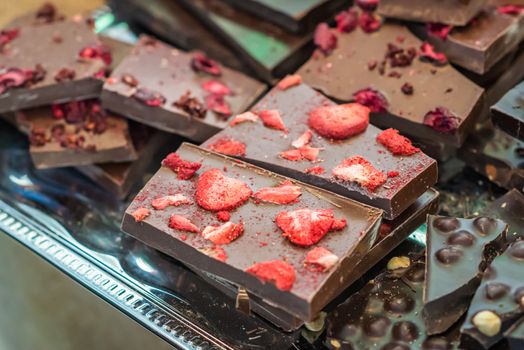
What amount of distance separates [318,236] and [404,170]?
1.33ft

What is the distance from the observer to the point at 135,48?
3.01 meters

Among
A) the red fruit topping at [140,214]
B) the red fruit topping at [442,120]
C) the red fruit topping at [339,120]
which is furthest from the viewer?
the red fruit topping at [442,120]

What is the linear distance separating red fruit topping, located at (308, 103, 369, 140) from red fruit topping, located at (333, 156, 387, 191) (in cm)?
14

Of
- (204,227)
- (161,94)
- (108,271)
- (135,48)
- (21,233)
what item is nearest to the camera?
(204,227)

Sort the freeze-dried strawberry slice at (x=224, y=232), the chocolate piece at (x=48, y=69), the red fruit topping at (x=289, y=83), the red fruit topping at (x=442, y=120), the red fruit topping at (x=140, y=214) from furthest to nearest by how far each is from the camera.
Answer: the chocolate piece at (x=48, y=69)
the red fruit topping at (x=289, y=83)
the red fruit topping at (x=442, y=120)
the red fruit topping at (x=140, y=214)
the freeze-dried strawberry slice at (x=224, y=232)

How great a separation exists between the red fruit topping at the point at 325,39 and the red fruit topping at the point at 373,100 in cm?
32

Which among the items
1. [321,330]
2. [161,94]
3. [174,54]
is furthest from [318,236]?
[174,54]

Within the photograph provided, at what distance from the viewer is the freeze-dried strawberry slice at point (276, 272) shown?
189cm

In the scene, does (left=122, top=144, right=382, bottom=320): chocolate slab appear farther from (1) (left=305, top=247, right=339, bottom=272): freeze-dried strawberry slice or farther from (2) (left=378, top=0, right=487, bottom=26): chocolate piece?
(2) (left=378, top=0, right=487, bottom=26): chocolate piece

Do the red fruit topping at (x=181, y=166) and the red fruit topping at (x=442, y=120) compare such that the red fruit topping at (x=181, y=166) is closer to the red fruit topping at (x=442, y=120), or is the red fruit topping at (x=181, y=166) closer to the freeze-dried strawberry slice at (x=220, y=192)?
the freeze-dried strawberry slice at (x=220, y=192)

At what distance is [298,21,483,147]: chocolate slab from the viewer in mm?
2549

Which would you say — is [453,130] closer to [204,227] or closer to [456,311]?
[456,311]

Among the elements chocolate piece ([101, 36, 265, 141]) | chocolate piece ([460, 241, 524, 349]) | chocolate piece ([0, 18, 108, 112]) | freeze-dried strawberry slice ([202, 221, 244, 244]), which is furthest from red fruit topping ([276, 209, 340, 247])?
chocolate piece ([0, 18, 108, 112])

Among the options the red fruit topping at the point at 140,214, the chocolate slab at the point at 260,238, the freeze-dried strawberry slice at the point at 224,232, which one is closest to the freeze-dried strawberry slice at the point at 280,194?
the chocolate slab at the point at 260,238
